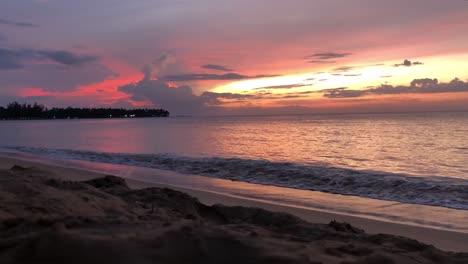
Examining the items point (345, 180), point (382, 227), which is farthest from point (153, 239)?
point (345, 180)

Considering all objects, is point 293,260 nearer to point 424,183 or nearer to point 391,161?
point 424,183

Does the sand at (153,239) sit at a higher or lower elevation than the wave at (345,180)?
higher

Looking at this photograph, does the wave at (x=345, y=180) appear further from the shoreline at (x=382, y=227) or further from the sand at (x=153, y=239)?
the sand at (x=153, y=239)

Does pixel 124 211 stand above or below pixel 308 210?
above

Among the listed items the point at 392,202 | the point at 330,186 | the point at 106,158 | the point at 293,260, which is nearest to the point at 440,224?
the point at 392,202

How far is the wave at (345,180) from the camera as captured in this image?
10.4 m

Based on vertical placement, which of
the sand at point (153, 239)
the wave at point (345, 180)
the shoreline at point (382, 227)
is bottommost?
the wave at point (345, 180)

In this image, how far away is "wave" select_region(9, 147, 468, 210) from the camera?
1043cm

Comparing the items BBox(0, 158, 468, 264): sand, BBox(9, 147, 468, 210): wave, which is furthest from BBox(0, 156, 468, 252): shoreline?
BBox(9, 147, 468, 210): wave

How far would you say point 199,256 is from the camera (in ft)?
10.2

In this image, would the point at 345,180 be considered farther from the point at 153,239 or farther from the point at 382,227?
the point at 153,239

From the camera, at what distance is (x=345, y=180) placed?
41.3 ft

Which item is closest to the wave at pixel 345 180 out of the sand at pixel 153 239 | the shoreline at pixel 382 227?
the shoreline at pixel 382 227

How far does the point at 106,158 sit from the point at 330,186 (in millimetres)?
14076
